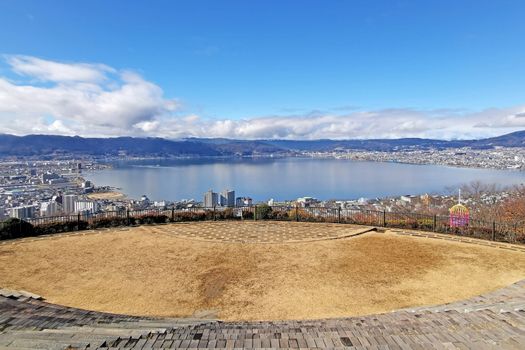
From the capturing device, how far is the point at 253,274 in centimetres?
823

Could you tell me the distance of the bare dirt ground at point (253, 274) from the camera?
6539mm

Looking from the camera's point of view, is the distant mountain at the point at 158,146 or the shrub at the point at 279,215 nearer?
the shrub at the point at 279,215

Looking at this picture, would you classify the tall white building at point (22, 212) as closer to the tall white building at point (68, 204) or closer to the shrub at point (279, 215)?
the tall white building at point (68, 204)

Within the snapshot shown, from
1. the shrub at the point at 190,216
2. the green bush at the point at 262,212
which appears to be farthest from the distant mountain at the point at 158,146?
the green bush at the point at 262,212

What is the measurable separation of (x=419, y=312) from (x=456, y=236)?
8.14 m

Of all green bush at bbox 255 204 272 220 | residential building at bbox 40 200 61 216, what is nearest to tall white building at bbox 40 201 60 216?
residential building at bbox 40 200 61 216

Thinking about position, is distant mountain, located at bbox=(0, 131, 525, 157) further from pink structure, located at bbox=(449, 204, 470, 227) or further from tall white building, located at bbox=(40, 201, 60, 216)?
pink structure, located at bbox=(449, 204, 470, 227)

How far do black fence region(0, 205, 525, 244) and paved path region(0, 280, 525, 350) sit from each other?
26.6 ft

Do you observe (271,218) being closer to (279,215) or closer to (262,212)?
(279,215)

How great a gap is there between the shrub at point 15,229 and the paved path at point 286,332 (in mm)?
8042

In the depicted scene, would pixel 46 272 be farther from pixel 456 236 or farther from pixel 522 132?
pixel 522 132

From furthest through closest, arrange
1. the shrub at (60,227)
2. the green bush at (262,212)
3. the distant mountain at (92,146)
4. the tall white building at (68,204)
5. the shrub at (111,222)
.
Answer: the distant mountain at (92,146)
the tall white building at (68,204)
the green bush at (262,212)
the shrub at (111,222)
the shrub at (60,227)

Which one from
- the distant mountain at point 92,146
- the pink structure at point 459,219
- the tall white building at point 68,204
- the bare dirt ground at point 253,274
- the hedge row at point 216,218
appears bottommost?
the tall white building at point 68,204

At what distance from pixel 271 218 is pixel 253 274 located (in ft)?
25.0
